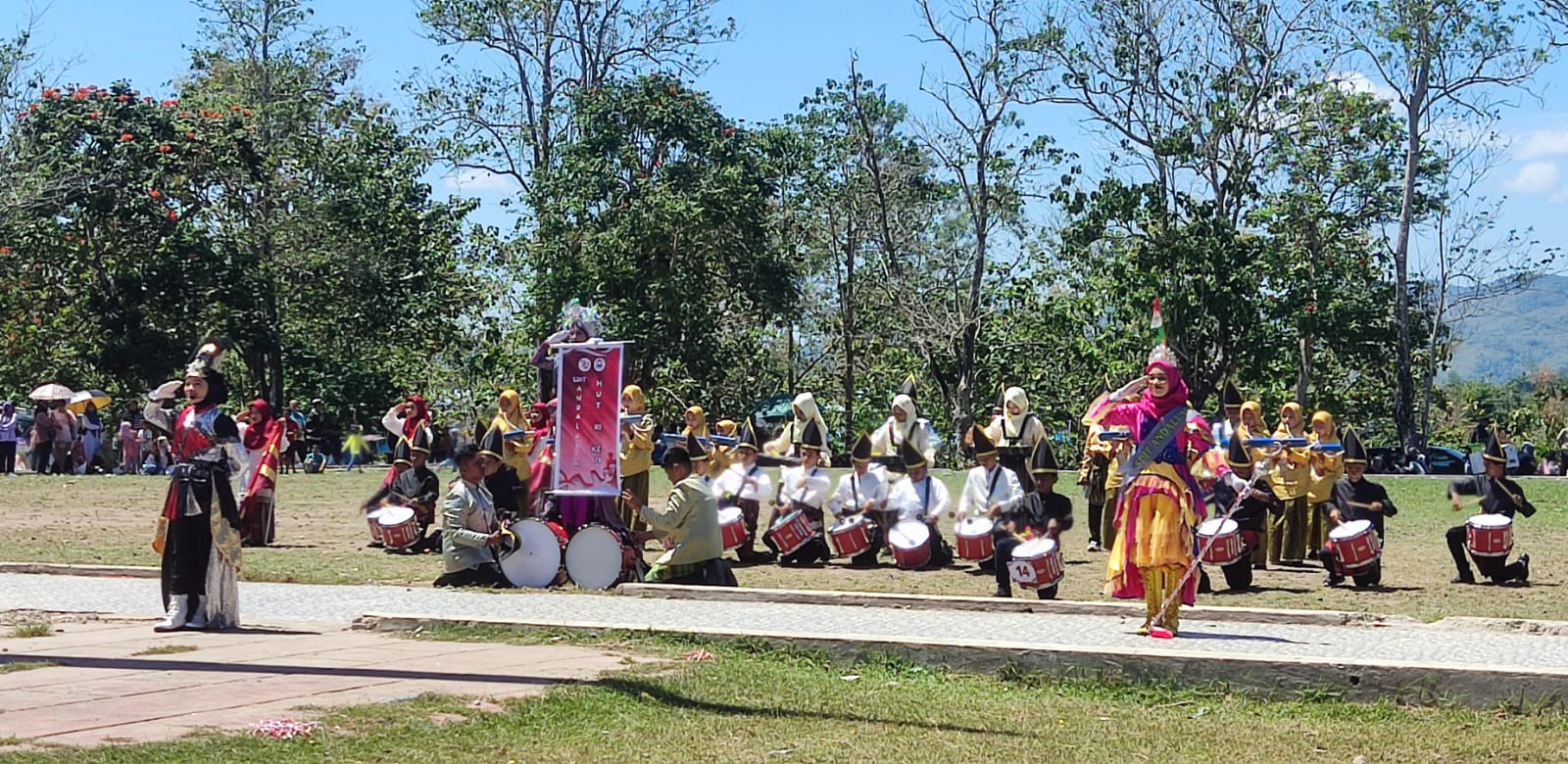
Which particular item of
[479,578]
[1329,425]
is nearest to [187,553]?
[479,578]

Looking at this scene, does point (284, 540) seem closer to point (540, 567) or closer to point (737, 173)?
point (540, 567)

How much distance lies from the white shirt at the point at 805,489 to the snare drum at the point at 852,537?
710 millimetres

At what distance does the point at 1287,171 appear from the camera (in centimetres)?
Result: 4112

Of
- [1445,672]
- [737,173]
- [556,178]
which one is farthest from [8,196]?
[1445,672]

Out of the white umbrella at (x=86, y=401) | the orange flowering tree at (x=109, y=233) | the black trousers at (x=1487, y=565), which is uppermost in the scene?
the orange flowering tree at (x=109, y=233)

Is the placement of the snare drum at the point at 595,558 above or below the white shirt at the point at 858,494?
below

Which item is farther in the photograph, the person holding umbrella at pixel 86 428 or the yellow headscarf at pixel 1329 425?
the person holding umbrella at pixel 86 428

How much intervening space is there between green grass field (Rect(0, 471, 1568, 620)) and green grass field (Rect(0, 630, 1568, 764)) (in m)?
4.72

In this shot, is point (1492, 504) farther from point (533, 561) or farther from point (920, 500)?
point (533, 561)

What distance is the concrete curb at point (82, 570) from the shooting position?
15461mm

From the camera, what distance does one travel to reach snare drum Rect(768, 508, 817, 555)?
17922mm

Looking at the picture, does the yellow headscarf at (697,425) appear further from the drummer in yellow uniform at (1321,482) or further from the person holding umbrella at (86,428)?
the person holding umbrella at (86,428)

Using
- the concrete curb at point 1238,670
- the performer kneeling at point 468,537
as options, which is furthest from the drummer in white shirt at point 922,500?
the concrete curb at point 1238,670

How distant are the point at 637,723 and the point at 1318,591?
8760 mm
